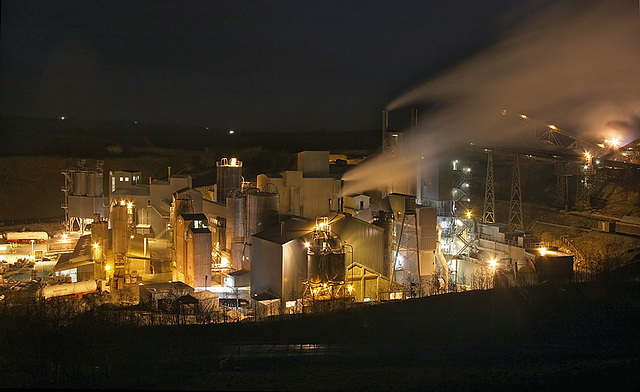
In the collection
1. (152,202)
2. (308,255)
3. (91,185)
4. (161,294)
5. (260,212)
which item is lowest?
(161,294)

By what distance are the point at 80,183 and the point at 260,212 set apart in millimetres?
15835

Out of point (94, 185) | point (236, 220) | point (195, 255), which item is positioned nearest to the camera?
point (195, 255)

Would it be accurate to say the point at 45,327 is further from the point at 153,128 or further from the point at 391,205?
the point at 153,128

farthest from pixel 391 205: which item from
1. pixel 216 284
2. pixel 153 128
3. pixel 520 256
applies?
pixel 153 128

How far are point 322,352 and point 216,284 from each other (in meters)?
11.1

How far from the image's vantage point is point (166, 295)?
16.5 meters

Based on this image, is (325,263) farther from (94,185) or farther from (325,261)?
(94,185)

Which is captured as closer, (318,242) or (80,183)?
(318,242)

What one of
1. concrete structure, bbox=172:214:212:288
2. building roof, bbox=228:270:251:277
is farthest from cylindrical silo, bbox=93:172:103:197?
building roof, bbox=228:270:251:277

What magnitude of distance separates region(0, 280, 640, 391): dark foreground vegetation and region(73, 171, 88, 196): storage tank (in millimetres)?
19630

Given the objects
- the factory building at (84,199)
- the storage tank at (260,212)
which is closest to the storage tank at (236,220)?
the storage tank at (260,212)

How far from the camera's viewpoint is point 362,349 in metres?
10.4

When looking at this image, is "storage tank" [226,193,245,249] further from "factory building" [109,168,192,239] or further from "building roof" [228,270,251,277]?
"factory building" [109,168,192,239]

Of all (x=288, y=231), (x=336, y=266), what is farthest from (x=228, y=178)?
(x=336, y=266)
